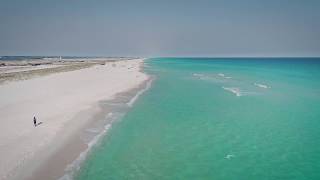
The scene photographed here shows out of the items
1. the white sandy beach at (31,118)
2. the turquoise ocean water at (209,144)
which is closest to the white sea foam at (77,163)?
the turquoise ocean water at (209,144)

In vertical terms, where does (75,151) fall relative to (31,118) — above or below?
below

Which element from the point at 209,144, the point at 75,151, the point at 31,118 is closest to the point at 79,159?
the point at 75,151

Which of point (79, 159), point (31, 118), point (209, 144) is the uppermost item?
point (31, 118)

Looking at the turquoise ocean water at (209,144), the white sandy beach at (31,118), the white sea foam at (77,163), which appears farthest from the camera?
the white sandy beach at (31,118)

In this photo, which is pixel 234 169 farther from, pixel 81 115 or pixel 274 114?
pixel 274 114

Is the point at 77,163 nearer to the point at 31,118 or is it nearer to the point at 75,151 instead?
the point at 75,151

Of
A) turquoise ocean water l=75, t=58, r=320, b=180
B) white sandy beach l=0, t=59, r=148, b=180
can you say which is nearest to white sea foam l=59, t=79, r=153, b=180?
turquoise ocean water l=75, t=58, r=320, b=180

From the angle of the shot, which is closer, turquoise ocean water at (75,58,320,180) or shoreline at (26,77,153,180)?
shoreline at (26,77,153,180)

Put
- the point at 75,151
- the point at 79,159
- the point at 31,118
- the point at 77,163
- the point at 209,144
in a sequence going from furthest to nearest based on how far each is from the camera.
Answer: the point at 31,118, the point at 209,144, the point at 75,151, the point at 79,159, the point at 77,163

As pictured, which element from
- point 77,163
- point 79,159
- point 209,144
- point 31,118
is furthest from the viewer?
point 31,118

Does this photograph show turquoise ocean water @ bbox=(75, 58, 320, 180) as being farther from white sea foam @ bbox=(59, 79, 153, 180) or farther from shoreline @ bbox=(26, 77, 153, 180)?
shoreline @ bbox=(26, 77, 153, 180)

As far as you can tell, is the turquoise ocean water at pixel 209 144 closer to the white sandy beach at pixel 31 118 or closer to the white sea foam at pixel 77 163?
the white sea foam at pixel 77 163
